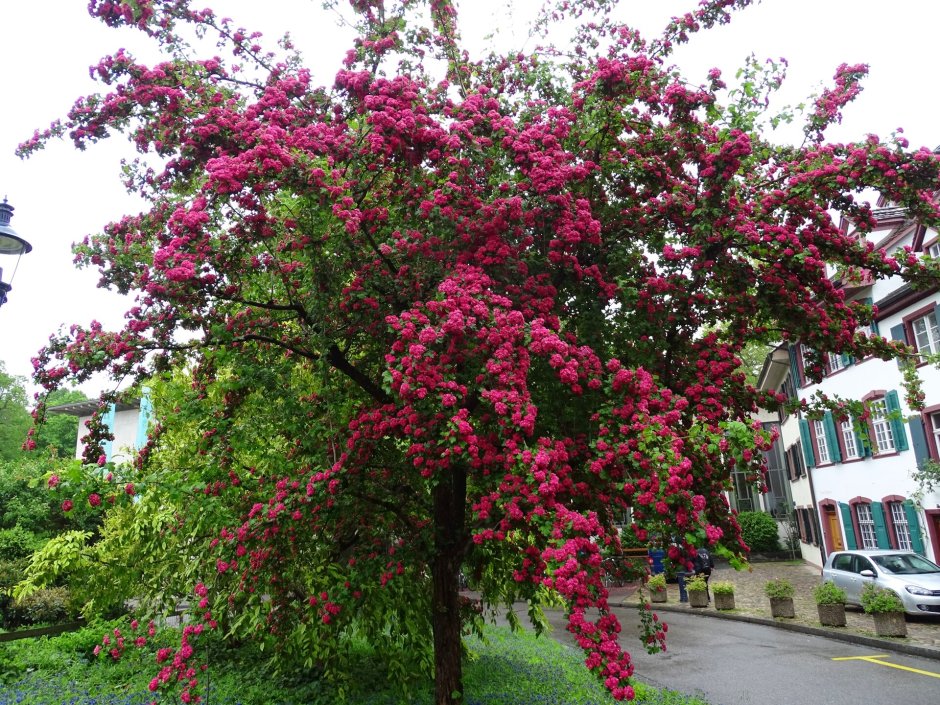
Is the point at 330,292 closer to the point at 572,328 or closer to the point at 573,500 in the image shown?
the point at 572,328

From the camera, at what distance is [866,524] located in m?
23.2

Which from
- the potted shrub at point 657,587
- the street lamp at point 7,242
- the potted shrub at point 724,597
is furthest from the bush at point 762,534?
the street lamp at point 7,242

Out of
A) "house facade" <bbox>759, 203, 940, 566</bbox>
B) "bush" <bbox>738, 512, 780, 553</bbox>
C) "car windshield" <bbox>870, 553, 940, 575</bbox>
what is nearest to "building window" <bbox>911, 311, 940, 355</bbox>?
"house facade" <bbox>759, 203, 940, 566</bbox>

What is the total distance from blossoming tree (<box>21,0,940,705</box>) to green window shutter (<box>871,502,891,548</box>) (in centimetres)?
1731

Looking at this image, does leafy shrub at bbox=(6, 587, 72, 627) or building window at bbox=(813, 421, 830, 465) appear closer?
leafy shrub at bbox=(6, 587, 72, 627)

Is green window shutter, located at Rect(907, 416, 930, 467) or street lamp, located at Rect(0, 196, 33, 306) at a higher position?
street lamp, located at Rect(0, 196, 33, 306)

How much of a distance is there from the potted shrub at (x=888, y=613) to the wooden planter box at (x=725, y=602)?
186 inches

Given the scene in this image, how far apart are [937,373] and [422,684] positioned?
16661 millimetres

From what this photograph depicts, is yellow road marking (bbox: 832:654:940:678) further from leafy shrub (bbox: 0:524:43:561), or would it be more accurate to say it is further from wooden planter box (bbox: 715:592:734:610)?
leafy shrub (bbox: 0:524:43:561)

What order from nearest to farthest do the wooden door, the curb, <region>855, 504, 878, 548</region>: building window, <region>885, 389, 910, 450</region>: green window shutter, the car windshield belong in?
the curb → the car windshield → <region>885, 389, 910, 450</region>: green window shutter → <region>855, 504, 878, 548</region>: building window → the wooden door

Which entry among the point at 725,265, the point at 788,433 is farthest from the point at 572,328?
the point at 788,433

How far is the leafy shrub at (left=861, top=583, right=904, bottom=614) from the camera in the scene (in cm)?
1363

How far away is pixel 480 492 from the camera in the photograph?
624 cm

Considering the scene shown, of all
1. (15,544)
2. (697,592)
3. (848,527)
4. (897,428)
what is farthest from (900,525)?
(15,544)
